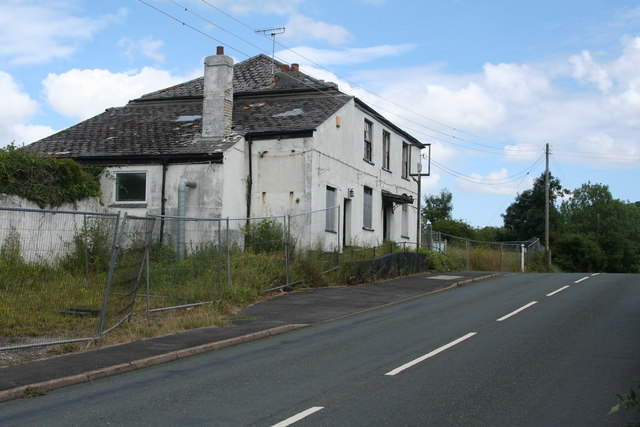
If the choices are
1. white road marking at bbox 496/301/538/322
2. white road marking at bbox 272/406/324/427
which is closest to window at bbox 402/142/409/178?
white road marking at bbox 496/301/538/322

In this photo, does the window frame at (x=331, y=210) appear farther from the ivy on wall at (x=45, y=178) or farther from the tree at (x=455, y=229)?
the tree at (x=455, y=229)

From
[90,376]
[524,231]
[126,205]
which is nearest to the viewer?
[90,376]

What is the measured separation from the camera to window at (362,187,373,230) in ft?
97.5

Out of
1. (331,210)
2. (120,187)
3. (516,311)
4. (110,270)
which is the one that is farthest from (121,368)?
(331,210)

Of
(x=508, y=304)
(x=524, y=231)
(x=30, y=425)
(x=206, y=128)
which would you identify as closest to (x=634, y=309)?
(x=508, y=304)

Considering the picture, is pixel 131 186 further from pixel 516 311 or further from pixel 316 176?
pixel 516 311

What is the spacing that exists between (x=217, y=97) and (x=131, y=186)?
14.7ft

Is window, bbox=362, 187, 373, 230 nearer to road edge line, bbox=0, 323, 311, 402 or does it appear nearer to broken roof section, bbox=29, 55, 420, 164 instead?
broken roof section, bbox=29, 55, 420, 164

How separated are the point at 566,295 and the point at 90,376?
46.6 feet

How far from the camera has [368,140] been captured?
99.2ft

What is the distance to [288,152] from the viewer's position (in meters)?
25.0

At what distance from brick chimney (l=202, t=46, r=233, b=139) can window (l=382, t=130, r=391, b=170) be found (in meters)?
8.92

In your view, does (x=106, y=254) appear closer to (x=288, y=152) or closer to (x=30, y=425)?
(x=30, y=425)

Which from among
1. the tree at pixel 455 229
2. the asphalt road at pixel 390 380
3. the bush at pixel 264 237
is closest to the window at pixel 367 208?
the bush at pixel 264 237
